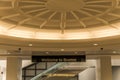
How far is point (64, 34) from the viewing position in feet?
32.6

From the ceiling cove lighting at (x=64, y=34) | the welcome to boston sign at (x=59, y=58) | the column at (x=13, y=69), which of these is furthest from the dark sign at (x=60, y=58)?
the ceiling cove lighting at (x=64, y=34)

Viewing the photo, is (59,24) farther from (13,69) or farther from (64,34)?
(13,69)

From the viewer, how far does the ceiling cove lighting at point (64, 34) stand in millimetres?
9079

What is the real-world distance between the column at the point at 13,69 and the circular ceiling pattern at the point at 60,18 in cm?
355

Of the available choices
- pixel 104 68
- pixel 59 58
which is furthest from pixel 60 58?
pixel 104 68

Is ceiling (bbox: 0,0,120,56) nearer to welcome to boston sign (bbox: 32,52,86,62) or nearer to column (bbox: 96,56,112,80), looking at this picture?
welcome to boston sign (bbox: 32,52,86,62)

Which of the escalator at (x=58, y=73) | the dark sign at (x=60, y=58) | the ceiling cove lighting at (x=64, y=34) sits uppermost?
the ceiling cove lighting at (x=64, y=34)

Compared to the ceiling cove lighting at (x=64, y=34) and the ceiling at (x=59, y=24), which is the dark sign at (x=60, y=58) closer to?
the ceiling at (x=59, y=24)

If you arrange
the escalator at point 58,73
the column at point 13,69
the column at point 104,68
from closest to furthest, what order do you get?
the column at point 13,69 < the column at point 104,68 < the escalator at point 58,73

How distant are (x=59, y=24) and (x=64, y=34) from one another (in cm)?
137

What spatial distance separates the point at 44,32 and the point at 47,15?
2.13 m

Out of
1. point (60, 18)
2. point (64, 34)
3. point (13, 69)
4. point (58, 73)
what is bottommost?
point (58, 73)

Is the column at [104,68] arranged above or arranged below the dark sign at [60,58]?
below

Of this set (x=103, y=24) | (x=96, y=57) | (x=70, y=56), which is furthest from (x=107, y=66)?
(x=103, y=24)
